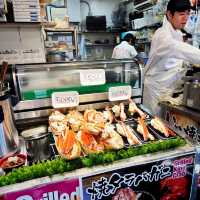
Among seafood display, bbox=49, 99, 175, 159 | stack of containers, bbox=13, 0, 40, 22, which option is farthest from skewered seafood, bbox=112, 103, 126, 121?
stack of containers, bbox=13, 0, 40, 22

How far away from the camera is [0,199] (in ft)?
2.54

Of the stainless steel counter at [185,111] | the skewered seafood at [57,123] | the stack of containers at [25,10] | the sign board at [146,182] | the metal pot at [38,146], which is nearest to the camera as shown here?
the sign board at [146,182]

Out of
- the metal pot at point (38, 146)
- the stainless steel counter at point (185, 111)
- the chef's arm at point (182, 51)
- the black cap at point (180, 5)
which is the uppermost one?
the black cap at point (180, 5)

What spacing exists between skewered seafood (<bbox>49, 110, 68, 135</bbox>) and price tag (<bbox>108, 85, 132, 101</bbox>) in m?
0.34

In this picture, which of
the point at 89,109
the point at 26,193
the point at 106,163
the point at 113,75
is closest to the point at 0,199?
the point at 26,193

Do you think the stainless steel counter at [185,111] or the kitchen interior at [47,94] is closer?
the kitchen interior at [47,94]

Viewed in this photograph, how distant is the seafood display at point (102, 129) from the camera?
1005 mm

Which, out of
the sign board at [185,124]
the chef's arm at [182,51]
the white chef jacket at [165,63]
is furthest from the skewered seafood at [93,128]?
the chef's arm at [182,51]

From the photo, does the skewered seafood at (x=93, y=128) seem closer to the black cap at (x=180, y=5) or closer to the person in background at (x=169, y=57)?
the person in background at (x=169, y=57)

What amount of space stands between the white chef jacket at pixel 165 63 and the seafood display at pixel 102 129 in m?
0.80

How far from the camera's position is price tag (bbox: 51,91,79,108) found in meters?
1.31

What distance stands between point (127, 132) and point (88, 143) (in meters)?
0.22

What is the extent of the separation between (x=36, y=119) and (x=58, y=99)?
19cm

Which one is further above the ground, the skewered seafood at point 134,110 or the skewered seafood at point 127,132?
the skewered seafood at point 134,110
